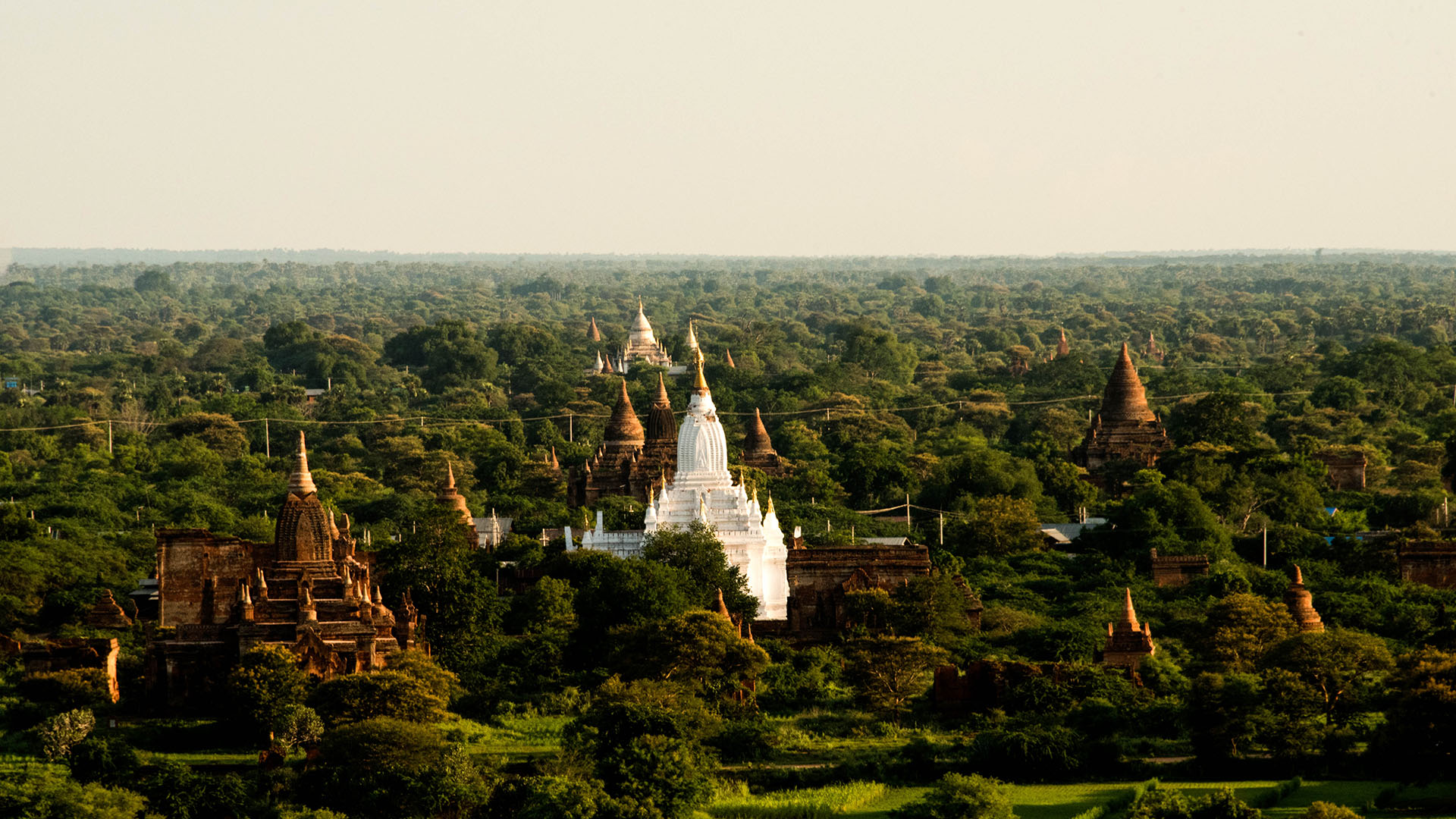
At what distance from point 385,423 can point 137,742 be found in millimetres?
57057

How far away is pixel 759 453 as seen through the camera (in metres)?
71.9

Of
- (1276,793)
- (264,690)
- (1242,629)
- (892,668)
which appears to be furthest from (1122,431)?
(264,690)

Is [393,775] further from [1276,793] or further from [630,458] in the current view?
[630,458]

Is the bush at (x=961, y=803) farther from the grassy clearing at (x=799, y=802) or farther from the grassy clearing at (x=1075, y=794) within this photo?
the grassy clearing at (x=799, y=802)

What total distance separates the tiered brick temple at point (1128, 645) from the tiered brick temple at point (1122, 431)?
25.3 metres

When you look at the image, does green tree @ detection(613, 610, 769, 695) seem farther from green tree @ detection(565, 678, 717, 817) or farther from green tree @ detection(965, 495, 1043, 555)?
green tree @ detection(965, 495, 1043, 555)

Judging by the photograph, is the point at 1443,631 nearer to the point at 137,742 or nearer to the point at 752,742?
the point at 752,742

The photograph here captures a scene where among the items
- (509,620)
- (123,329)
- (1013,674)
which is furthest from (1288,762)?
(123,329)

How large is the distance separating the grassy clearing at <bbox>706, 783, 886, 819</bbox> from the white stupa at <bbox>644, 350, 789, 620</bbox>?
13.4 metres

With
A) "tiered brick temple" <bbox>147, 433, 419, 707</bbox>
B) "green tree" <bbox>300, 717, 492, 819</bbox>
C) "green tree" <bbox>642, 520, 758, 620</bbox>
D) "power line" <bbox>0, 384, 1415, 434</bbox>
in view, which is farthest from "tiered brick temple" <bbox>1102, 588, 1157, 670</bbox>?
"power line" <bbox>0, 384, 1415, 434</bbox>

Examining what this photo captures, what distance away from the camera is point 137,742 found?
37.8 meters

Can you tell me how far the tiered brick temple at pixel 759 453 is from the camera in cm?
7112

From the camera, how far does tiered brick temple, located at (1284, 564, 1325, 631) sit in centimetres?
4372

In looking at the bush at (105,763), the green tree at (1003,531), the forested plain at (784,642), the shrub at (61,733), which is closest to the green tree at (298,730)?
the forested plain at (784,642)
